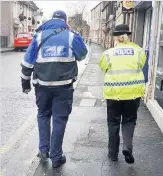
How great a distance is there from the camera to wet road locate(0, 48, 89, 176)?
4.52 m

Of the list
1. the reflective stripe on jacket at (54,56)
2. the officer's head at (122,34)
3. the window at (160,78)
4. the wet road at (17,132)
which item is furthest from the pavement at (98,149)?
the officer's head at (122,34)

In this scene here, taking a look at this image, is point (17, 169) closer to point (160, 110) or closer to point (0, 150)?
point (0, 150)

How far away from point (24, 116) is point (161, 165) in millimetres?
3457

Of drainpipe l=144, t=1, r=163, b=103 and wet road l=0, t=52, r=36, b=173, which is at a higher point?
drainpipe l=144, t=1, r=163, b=103

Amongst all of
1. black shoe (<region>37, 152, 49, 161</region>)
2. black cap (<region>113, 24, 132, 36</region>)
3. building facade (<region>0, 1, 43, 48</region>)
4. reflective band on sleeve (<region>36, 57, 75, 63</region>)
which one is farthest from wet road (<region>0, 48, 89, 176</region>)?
building facade (<region>0, 1, 43, 48</region>)

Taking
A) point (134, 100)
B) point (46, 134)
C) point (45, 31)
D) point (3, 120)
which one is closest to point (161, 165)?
point (134, 100)

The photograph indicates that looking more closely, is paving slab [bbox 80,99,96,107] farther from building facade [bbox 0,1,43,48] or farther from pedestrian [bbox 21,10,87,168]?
building facade [bbox 0,1,43,48]

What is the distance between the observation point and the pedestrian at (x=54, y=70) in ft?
13.6

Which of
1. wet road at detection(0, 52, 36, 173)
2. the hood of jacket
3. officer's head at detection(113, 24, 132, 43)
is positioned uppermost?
the hood of jacket

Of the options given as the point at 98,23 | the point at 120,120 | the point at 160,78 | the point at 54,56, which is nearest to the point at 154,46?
the point at 160,78

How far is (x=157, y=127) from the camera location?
632cm

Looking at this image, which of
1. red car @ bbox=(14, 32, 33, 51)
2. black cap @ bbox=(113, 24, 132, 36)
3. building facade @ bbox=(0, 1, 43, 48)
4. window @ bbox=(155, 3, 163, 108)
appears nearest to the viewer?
black cap @ bbox=(113, 24, 132, 36)

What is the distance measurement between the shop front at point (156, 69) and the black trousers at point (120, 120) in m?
1.81

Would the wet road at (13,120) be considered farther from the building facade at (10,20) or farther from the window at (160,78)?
the building facade at (10,20)
